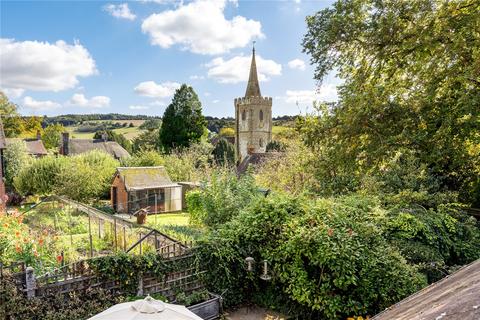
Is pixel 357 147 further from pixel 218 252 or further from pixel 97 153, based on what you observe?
pixel 97 153

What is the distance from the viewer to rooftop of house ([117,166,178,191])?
21859mm

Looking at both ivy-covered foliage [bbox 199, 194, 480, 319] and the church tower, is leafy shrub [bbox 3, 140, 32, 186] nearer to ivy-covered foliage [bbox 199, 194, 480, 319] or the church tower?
the church tower

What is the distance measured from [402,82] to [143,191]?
54.4 ft

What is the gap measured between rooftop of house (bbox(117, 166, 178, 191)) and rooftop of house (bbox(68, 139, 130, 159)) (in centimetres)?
2194

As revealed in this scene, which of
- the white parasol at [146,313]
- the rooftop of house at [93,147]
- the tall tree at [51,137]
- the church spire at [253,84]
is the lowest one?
the white parasol at [146,313]

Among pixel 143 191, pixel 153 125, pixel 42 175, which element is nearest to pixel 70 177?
pixel 42 175

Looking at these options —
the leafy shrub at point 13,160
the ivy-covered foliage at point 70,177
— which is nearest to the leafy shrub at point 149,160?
the ivy-covered foliage at point 70,177

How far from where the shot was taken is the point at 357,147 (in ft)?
40.8

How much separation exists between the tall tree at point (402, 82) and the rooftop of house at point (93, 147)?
35775 mm

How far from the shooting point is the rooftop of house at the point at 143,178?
71.7ft

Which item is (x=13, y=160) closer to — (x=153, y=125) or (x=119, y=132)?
(x=153, y=125)

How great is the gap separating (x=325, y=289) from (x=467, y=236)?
4418mm

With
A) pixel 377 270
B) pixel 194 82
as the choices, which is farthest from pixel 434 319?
pixel 194 82

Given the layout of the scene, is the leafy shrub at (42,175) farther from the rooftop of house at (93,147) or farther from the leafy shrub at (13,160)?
the rooftop of house at (93,147)
